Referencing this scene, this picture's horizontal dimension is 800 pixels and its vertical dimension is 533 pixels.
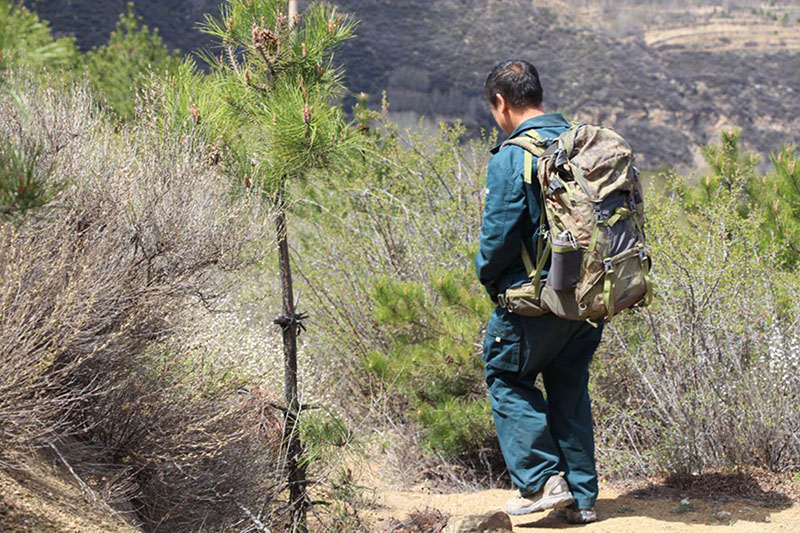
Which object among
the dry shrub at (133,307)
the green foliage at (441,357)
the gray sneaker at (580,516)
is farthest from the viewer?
the green foliage at (441,357)

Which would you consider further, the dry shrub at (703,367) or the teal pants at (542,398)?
the dry shrub at (703,367)

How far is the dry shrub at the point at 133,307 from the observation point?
3.13 meters

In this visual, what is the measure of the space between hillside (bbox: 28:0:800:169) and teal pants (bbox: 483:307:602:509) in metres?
36.5

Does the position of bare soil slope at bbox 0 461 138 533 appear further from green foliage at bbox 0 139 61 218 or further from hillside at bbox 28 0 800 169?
hillside at bbox 28 0 800 169

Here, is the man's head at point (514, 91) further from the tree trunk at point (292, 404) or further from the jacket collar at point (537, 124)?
the tree trunk at point (292, 404)

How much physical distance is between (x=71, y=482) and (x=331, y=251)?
171 inches

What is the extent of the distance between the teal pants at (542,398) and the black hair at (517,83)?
882 millimetres

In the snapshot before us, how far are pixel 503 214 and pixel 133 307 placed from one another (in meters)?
1.54

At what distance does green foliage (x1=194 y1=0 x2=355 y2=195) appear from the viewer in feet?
12.2

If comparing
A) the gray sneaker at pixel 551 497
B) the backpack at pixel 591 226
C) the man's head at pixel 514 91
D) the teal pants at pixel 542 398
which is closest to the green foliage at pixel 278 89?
the man's head at pixel 514 91

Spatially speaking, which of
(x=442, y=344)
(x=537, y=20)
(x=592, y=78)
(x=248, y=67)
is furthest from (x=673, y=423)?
(x=537, y=20)

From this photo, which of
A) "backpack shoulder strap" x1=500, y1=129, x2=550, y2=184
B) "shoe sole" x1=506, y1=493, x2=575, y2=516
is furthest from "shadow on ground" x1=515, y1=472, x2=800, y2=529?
"backpack shoulder strap" x1=500, y1=129, x2=550, y2=184

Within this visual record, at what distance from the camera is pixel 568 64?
48969 millimetres

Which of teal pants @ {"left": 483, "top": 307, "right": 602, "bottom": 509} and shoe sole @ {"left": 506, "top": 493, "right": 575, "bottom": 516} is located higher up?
teal pants @ {"left": 483, "top": 307, "right": 602, "bottom": 509}
